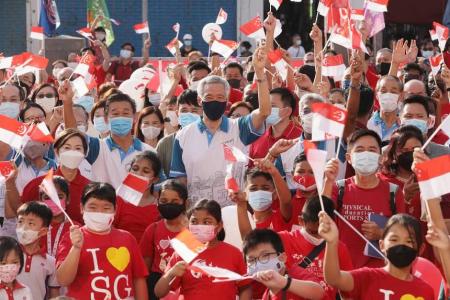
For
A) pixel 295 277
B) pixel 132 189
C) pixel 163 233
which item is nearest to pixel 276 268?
pixel 295 277

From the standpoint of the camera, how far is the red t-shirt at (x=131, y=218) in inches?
357

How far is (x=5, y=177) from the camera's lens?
884cm

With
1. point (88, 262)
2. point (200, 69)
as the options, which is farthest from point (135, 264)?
point (200, 69)

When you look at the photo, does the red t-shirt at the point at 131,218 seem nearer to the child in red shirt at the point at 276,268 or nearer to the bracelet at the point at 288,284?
the child in red shirt at the point at 276,268

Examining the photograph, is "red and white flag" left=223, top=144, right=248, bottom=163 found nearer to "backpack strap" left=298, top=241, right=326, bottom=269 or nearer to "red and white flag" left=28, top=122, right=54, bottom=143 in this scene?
"backpack strap" left=298, top=241, right=326, bottom=269

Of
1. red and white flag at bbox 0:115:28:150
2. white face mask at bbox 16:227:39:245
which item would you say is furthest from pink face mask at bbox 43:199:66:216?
red and white flag at bbox 0:115:28:150

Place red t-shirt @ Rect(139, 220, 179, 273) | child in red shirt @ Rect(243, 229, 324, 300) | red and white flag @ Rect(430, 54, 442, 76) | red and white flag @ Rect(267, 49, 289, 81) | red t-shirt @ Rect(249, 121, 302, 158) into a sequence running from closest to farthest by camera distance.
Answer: child in red shirt @ Rect(243, 229, 324, 300) → red t-shirt @ Rect(139, 220, 179, 273) → red t-shirt @ Rect(249, 121, 302, 158) → red and white flag @ Rect(430, 54, 442, 76) → red and white flag @ Rect(267, 49, 289, 81)

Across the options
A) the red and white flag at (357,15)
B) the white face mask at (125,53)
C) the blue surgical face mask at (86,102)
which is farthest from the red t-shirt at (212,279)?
the white face mask at (125,53)

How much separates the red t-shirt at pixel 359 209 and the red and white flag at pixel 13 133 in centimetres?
222

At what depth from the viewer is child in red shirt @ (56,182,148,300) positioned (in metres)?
8.16

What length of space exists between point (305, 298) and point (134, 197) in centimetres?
172

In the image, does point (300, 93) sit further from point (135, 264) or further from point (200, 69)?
point (135, 264)

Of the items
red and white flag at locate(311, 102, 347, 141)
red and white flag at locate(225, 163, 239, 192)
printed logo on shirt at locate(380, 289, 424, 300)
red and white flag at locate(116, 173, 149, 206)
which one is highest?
red and white flag at locate(311, 102, 347, 141)

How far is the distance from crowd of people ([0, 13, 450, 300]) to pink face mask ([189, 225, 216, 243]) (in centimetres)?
1
